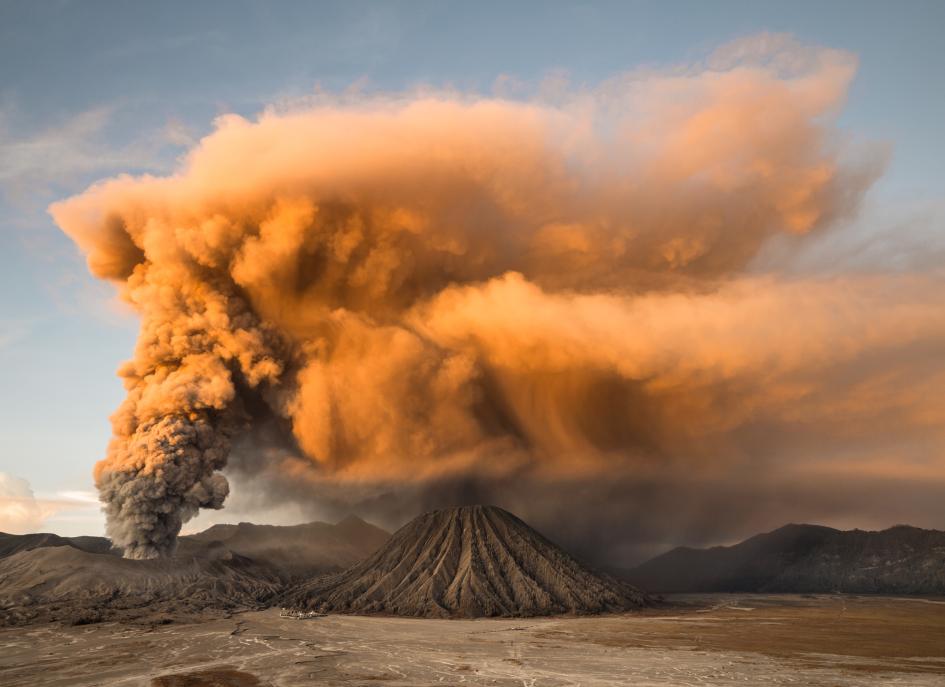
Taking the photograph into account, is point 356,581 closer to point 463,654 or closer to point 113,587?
point 113,587

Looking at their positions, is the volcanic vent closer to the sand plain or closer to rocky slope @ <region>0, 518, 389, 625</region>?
rocky slope @ <region>0, 518, 389, 625</region>

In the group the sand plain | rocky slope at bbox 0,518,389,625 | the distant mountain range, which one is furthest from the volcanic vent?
the sand plain

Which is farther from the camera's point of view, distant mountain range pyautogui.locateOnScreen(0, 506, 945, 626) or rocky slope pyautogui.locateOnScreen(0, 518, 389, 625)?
distant mountain range pyautogui.locateOnScreen(0, 506, 945, 626)

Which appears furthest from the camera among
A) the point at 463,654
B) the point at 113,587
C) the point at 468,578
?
the point at 468,578

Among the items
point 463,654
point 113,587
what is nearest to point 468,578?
point 113,587

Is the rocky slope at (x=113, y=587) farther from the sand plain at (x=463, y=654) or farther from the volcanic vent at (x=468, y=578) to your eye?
the volcanic vent at (x=468, y=578)

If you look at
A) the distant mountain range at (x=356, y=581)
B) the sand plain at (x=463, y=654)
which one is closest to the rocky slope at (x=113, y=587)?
the distant mountain range at (x=356, y=581)

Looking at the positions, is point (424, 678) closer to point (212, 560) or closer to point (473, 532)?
point (473, 532)
